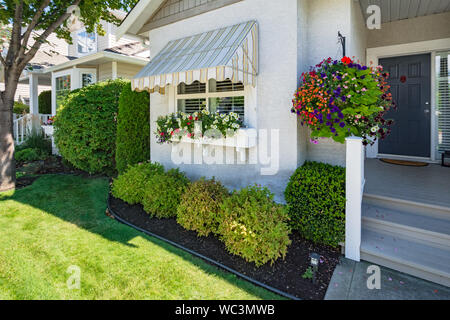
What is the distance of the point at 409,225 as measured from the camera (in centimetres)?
448

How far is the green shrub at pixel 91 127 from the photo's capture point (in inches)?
370

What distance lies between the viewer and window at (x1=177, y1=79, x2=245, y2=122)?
6245 mm

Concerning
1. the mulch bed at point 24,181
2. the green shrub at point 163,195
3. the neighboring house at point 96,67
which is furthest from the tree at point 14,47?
the green shrub at point 163,195

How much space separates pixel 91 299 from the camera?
→ 354 cm

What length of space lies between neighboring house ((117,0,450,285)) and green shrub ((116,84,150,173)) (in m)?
0.71

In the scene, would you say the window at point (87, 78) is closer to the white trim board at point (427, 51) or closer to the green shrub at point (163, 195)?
the green shrub at point (163, 195)

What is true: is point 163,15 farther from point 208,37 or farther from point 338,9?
point 338,9

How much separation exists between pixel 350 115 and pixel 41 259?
Answer: 19.5ft

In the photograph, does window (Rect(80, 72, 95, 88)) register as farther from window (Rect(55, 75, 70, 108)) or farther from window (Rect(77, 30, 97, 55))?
window (Rect(77, 30, 97, 55))

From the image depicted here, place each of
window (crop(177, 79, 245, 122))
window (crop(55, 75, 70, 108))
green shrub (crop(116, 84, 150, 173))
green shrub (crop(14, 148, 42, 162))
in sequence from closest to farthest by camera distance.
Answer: window (crop(177, 79, 245, 122)) → green shrub (crop(116, 84, 150, 173)) → green shrub (crop(14, 148, 42, 162)) → window (crop(55, 75, 70, 108))

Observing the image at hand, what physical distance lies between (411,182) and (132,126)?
7989mm

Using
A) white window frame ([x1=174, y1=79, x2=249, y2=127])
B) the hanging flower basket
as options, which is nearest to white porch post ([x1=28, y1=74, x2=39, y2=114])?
white window frame ([x1=174, y1=79, x2=249, y2=127])
